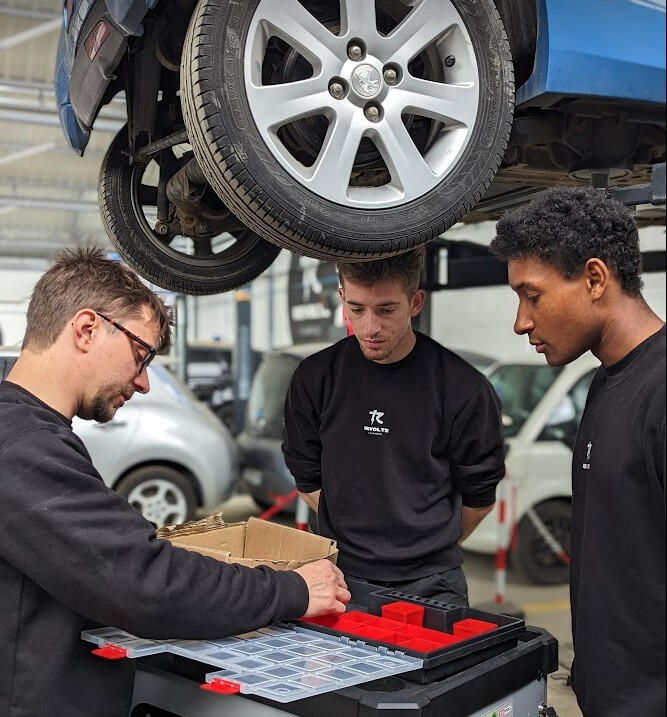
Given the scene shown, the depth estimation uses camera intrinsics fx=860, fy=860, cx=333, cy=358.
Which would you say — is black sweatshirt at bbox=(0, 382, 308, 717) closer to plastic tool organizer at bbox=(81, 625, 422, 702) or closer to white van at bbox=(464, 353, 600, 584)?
plastic tool organizer at bbox=(81, 625, 422, 702)

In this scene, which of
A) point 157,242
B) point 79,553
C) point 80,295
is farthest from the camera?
point 157,242

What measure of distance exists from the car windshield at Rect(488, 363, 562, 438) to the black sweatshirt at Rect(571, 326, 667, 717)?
444 centimetres

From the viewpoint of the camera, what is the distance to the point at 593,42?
2.21m

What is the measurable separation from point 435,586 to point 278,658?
0.94 m

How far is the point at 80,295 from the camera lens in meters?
1.65

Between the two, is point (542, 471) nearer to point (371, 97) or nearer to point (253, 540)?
point (253, 540)

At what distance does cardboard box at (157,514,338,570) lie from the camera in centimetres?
A: 201

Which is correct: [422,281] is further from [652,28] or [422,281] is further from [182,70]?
[182,70]

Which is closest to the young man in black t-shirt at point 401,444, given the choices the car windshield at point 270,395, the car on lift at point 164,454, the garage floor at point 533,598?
the garage floor at point 533,598

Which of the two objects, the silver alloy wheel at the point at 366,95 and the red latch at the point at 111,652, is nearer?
the red latch at the point at 111,652

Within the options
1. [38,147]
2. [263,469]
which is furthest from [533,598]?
[38,147]

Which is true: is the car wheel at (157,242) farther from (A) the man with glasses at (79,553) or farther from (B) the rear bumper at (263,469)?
(B) the rear bumper at (263,469)

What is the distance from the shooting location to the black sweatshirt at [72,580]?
1449mm

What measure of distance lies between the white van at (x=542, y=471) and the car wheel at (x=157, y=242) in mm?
3164
